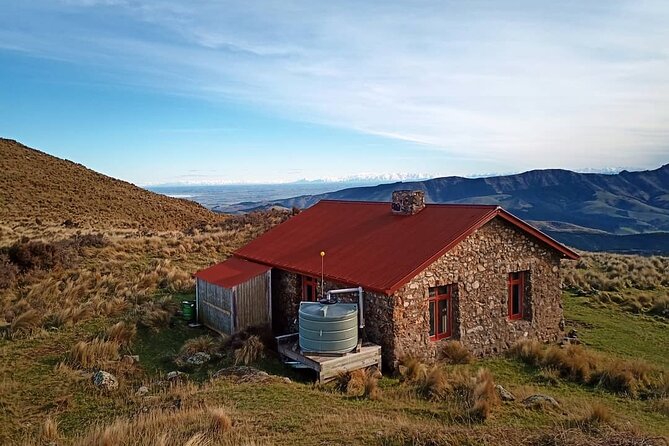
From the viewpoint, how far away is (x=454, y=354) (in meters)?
13.0

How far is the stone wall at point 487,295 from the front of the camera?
40.9 ft

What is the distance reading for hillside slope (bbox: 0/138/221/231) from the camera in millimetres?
42341

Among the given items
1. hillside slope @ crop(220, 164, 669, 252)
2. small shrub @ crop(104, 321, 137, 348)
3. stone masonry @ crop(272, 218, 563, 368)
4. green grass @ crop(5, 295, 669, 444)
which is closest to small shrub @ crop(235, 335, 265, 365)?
green grass @ crop(5, 295, 669, 444)

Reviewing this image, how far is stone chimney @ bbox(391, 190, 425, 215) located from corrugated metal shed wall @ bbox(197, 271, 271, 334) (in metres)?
4.72

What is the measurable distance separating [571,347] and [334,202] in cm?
1014

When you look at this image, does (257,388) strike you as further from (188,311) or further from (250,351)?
(188,311)

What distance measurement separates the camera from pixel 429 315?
13.0 meters

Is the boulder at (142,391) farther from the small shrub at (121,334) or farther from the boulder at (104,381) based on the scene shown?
the small shrub at (121,334)

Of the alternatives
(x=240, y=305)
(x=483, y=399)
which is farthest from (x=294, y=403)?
(x=240, y=305)

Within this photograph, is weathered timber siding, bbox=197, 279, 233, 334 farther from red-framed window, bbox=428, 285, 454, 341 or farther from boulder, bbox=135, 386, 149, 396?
red-framed window, bbox=428, 285, 454, 341

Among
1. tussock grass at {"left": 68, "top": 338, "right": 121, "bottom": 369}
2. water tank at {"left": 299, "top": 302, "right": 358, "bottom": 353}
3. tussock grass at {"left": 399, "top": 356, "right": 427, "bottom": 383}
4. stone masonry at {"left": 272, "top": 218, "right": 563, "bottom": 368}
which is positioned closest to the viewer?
tussock grass at {"left": 399, "top": 356, "right": 427, "bottom": 383}

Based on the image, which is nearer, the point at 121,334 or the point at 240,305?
the point at 121,334

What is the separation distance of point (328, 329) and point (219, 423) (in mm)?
4575

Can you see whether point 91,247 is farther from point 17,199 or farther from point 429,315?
point 17,199
